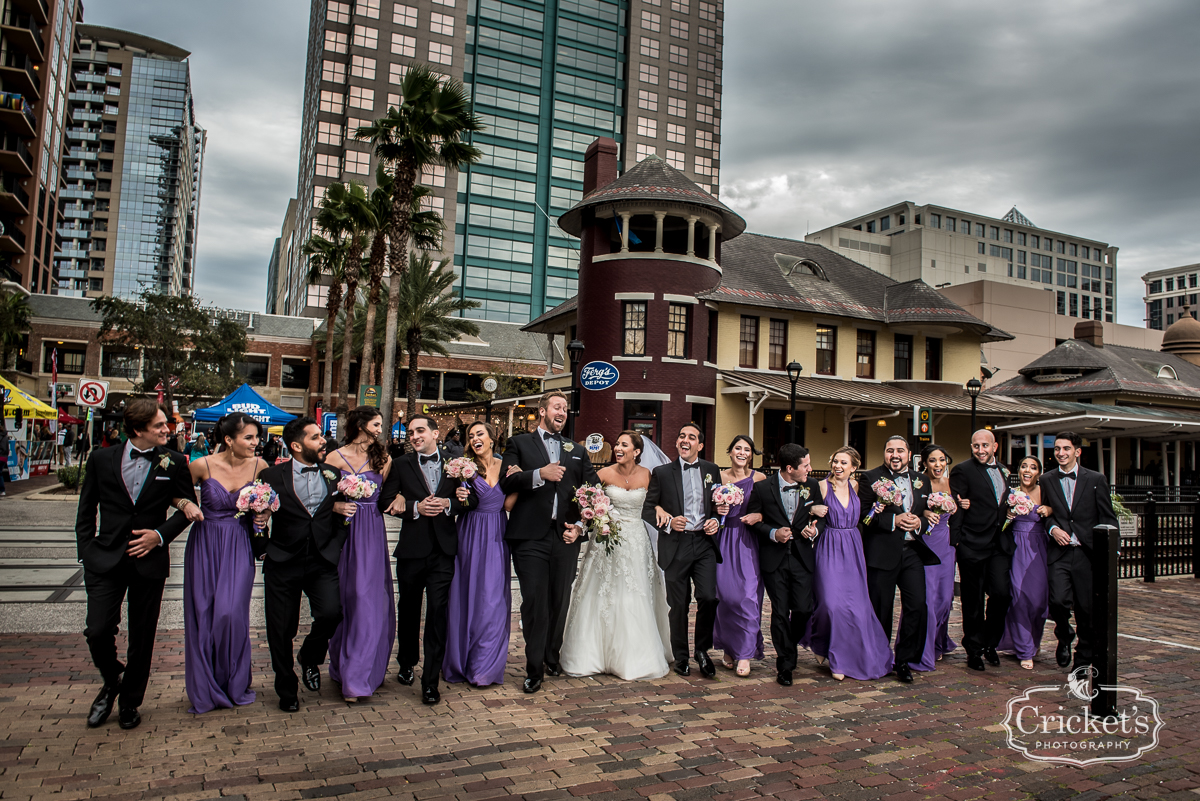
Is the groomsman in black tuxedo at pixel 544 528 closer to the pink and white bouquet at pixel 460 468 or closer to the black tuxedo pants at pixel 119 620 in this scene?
the pink and white bouquet at pixel 460 468

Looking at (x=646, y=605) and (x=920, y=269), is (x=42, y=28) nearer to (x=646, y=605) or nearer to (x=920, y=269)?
(x=646, y=605)

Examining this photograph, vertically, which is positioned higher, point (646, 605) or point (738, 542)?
point (738, 542)

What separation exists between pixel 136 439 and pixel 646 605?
12.8 feet

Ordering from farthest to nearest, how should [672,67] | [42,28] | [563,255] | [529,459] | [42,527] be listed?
[672,67] → [563,255] → [42,28] → [42,527] → [529,459]

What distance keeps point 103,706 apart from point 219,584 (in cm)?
94

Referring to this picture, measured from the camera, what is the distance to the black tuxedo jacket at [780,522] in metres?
6.56

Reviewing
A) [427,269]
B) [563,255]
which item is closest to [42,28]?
[427,269]

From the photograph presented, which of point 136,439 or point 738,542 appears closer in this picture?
point 136,439

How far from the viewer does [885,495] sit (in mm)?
6512

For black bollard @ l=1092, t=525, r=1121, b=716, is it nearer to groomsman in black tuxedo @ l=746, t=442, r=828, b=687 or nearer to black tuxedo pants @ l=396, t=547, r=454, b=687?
groomsman in black tuxedo @ l=746, t=442, r=828, b=687

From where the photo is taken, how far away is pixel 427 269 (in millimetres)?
41688

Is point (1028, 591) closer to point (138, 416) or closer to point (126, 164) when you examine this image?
point (138, 416)

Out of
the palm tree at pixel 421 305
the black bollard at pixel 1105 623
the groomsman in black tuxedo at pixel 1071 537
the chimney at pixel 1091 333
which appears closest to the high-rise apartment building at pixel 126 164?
the palm tree at pixel 421 305

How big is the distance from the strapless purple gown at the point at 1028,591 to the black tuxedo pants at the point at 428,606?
5.02 m
